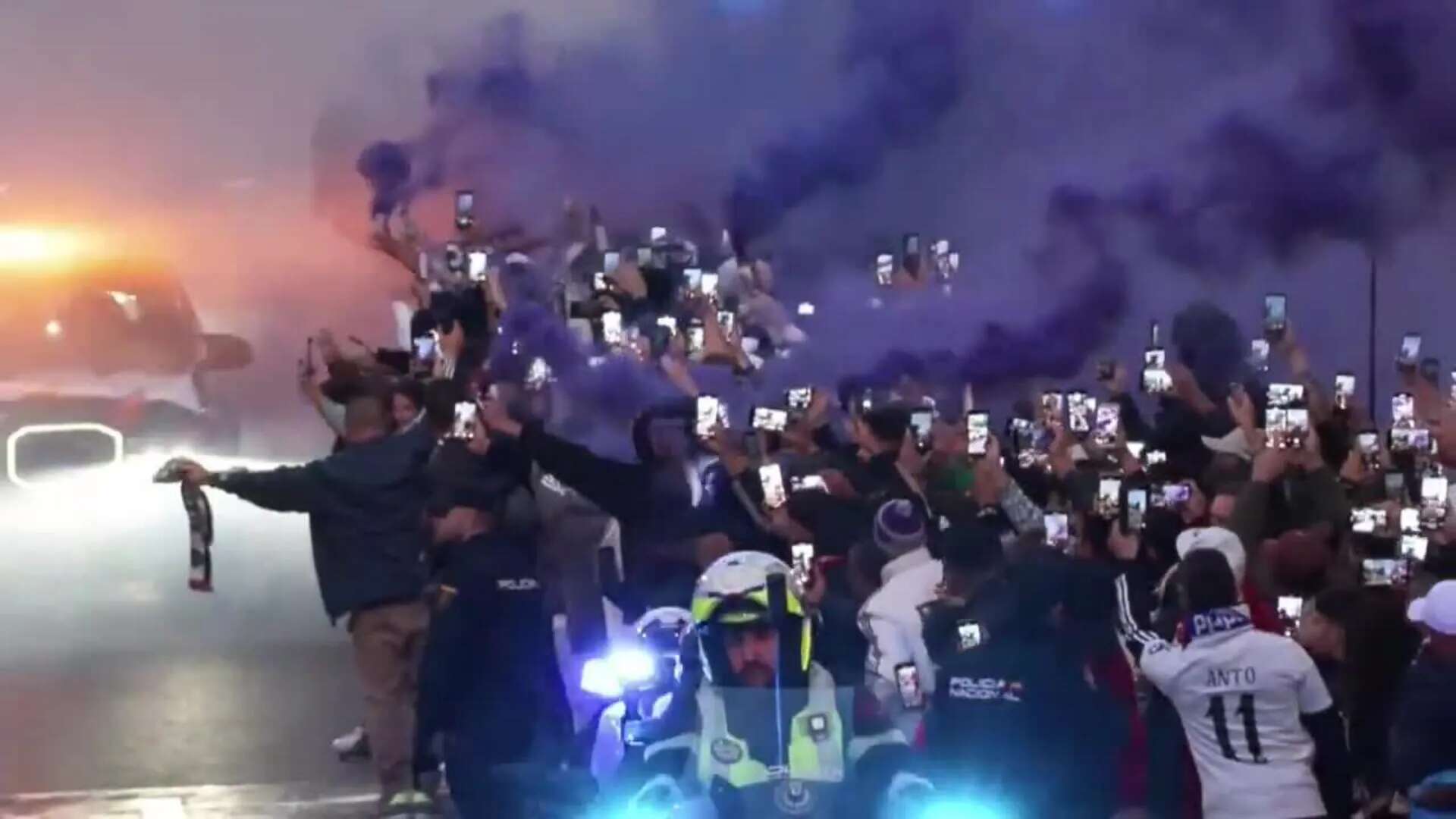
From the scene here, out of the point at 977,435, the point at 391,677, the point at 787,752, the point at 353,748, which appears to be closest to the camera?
the point at 787,752

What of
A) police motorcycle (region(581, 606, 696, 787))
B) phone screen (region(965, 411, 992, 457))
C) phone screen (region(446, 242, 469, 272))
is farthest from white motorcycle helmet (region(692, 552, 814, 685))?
phone screen (region(446, 242, 469, 272))

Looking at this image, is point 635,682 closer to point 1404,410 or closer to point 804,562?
point 804,562

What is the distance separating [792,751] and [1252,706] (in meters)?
1.23

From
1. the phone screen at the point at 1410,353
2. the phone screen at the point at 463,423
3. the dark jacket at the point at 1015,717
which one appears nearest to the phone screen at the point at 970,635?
the dark jacket at the point at 1015,717

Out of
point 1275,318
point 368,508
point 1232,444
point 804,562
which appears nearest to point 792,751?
point 804,562

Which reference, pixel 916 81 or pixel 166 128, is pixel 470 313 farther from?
pixel 916 81

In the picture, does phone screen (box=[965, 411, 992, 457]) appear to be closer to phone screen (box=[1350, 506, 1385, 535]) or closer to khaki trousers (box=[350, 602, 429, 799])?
phone screen (box=[1350, 506, 1385, 535])

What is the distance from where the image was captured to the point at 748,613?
5.29 meters

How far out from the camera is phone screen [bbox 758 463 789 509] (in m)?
7.62

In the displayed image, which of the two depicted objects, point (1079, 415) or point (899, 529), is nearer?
point (899, 529)

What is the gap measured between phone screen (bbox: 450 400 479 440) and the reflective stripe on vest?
9.97 ft

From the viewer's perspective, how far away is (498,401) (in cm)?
838

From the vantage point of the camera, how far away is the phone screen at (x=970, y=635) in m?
5.77

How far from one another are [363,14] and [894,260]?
9.26 feet
